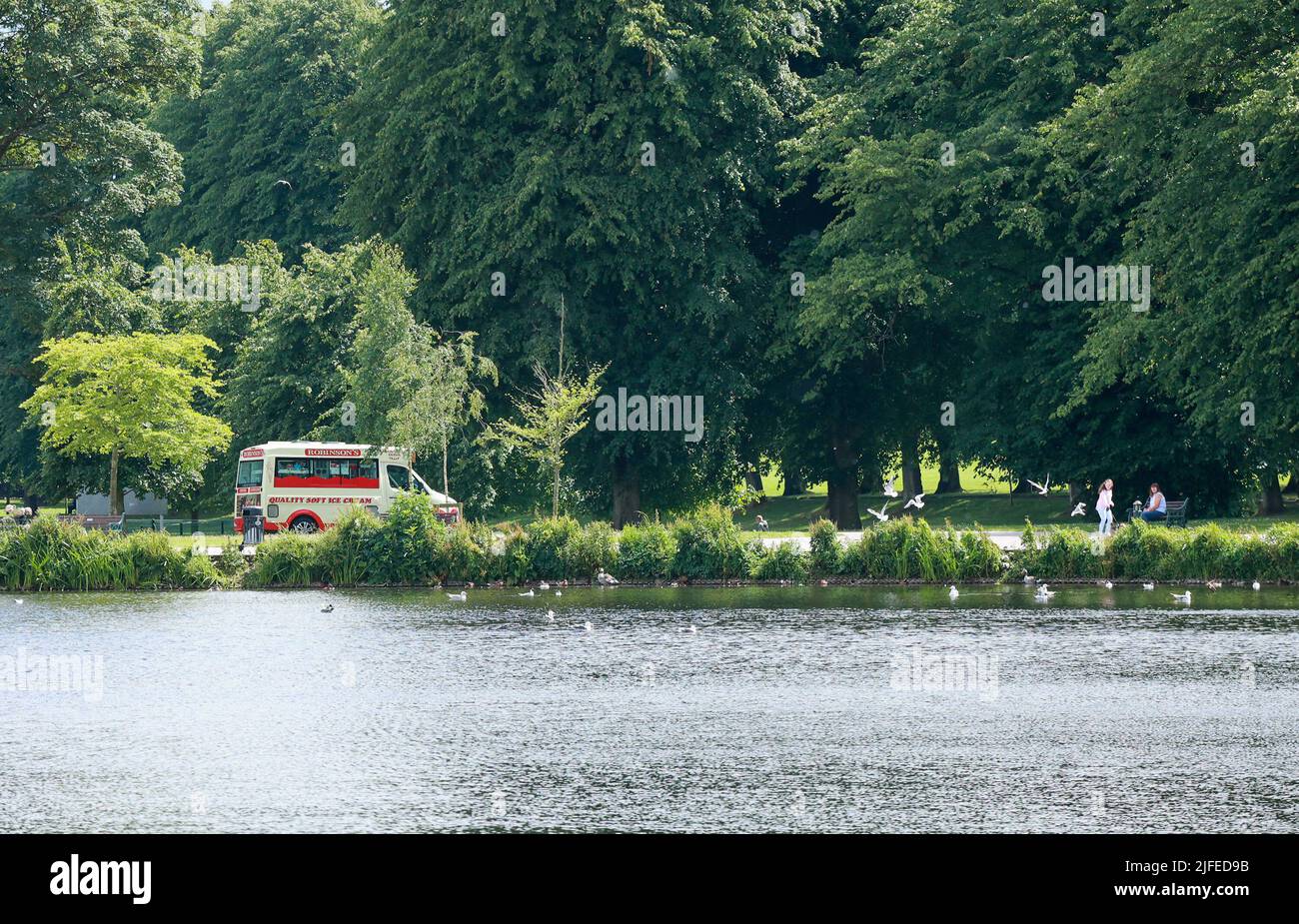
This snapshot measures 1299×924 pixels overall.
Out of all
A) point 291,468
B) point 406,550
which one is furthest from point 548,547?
point 291,468

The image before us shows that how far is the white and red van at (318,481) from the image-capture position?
46.7 m

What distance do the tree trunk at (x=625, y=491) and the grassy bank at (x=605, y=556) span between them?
55.0 ft

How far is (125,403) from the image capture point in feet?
164

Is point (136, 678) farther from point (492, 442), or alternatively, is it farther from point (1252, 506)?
point (1252, 506)

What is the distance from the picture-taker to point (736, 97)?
47469mm

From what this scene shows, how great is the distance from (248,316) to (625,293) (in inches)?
683

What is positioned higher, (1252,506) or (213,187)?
(213,187)

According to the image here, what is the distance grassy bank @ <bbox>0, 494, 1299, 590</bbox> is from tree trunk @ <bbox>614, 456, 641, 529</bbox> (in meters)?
16.8

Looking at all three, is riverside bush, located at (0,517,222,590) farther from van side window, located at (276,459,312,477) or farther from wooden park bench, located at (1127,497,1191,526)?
wooden park bench, located at (1127,497,1191,526)

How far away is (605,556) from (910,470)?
40.2 m

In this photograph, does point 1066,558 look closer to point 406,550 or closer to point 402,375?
point 406,550

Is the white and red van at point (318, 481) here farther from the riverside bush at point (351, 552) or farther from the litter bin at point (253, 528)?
the riverside bush at point (351, 552)

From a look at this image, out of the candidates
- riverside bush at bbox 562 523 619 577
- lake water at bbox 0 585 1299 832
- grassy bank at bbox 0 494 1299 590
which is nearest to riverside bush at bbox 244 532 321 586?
grassy bank at bbox 0 494 1299 590
